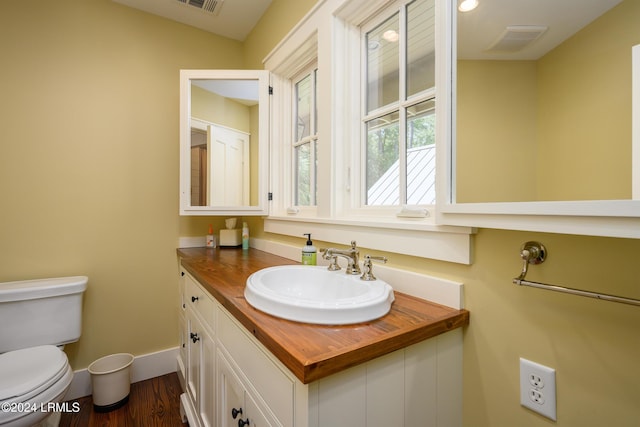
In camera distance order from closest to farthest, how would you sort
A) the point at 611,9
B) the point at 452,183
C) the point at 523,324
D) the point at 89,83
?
the point at 611,9
the point at 523,324
the point at 452,183
the point at 89,83

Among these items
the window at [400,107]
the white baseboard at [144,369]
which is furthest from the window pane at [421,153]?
the white baseboard at [144,369]

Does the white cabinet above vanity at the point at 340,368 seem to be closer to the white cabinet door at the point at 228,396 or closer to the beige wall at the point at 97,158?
the white cabinet door at the point at 228,396

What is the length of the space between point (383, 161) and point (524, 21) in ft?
2.14

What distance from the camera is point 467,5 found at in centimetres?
76

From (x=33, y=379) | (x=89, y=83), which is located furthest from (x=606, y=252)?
(x=89, y=83)

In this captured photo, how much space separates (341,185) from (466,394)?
2.91ft

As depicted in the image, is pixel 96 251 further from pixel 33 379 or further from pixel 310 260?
pixel 310 260

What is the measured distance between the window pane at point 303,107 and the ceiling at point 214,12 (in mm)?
637

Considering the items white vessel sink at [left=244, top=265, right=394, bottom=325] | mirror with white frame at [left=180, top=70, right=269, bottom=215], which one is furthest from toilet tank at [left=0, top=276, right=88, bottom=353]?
white vessel sink at [left=244, top=265, right=394, bottom=325]

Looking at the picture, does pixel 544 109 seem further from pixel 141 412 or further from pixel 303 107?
pixel 141 412

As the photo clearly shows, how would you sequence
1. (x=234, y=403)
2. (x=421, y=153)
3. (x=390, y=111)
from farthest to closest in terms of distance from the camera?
(x=390, y=111), (x=421, y=153), (x=234, y=403)

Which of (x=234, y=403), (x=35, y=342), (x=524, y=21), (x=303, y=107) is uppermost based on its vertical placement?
(x=303, y=107)

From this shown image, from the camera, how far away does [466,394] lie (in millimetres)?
Answer: 825

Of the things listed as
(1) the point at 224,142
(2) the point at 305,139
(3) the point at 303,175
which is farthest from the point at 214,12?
Answer: (3) the point at 303,175
